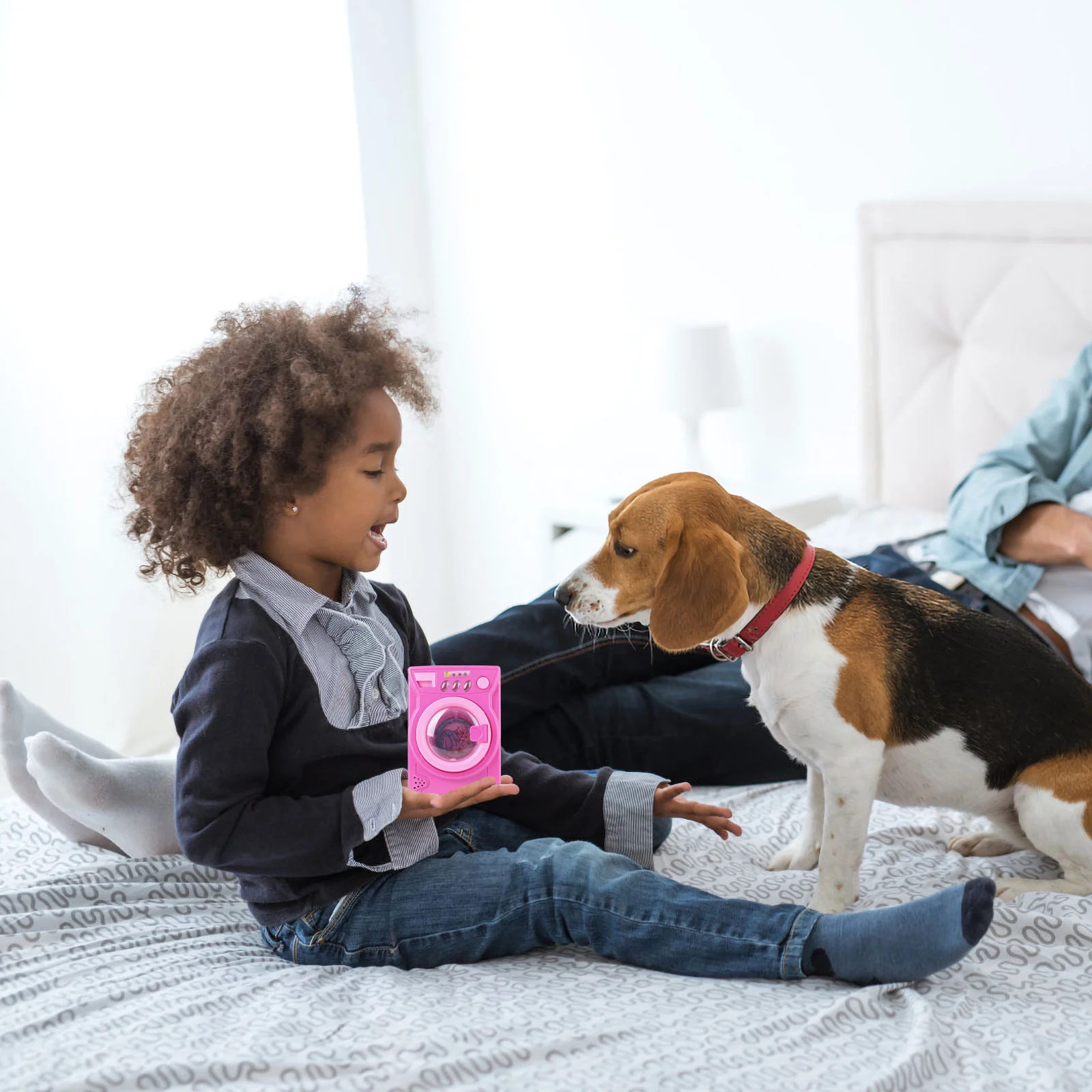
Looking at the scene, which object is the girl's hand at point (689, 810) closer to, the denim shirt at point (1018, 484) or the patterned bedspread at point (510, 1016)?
the patterned bedspread at point (510, 1016)

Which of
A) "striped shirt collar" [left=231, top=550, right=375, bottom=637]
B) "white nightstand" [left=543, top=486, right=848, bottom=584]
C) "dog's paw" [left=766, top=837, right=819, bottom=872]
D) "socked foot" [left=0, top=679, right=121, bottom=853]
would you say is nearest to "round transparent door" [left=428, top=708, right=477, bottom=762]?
"striped shirt collar" [left=231, top=550, right=375, bottom=637]

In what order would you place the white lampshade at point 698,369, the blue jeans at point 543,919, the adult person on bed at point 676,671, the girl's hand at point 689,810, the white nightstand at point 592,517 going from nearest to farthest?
the blue jeans at point 543,919
the girl's hand at point 689,810
the adult person on bed at point 676,671
the white nightstand at point 592,517
the white lampshade at point 698,369

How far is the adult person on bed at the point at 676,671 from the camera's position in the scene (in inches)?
65.7

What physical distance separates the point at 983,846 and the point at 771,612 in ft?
1.68

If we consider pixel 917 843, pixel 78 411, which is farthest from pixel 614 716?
pixel 78 411

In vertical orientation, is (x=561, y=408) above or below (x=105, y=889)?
above

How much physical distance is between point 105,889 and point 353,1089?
62cm

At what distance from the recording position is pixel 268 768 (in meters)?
1.36

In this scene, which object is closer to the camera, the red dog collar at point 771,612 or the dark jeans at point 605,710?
the red dog collar at point 771,612

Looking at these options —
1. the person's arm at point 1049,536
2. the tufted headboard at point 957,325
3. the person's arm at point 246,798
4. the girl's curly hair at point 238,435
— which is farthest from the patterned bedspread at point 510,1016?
the tufted headboard at point 957,325

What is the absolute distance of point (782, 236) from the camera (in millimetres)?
3230

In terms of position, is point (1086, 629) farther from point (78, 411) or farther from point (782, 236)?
point (78, 411)

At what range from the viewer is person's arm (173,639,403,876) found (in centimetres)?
132

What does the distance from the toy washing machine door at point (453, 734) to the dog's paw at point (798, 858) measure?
0.48 meters
